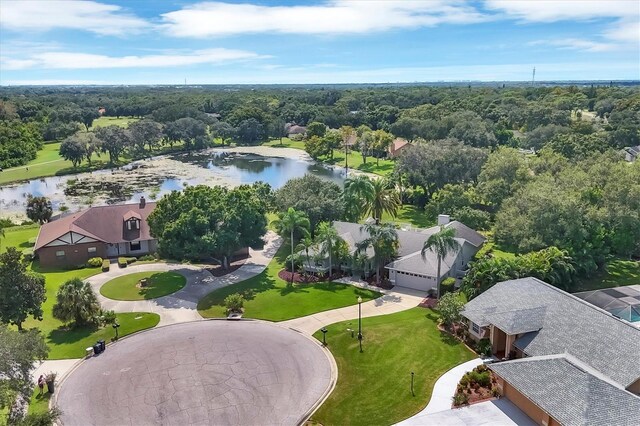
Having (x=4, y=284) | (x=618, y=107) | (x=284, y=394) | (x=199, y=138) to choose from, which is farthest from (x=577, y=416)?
(x=618, y=107)

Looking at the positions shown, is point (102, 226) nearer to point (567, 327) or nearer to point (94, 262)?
point (94, 262)

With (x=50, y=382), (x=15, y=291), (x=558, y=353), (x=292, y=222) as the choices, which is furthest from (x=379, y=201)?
(x=50, y=382)

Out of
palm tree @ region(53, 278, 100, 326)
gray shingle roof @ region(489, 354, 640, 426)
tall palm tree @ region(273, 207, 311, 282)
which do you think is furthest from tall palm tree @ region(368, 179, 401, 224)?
palm tree @ region(53, 278, 100, 326)

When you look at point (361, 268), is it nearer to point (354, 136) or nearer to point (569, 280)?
point (569, 280)

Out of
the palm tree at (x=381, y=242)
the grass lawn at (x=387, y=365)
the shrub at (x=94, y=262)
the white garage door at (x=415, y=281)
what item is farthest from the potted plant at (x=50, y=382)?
the white garage door at (x=415, y=281)

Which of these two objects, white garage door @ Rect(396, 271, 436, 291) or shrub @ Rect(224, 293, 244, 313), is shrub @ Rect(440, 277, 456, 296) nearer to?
white garage door @ Rect(396, 271, 436, 291)
